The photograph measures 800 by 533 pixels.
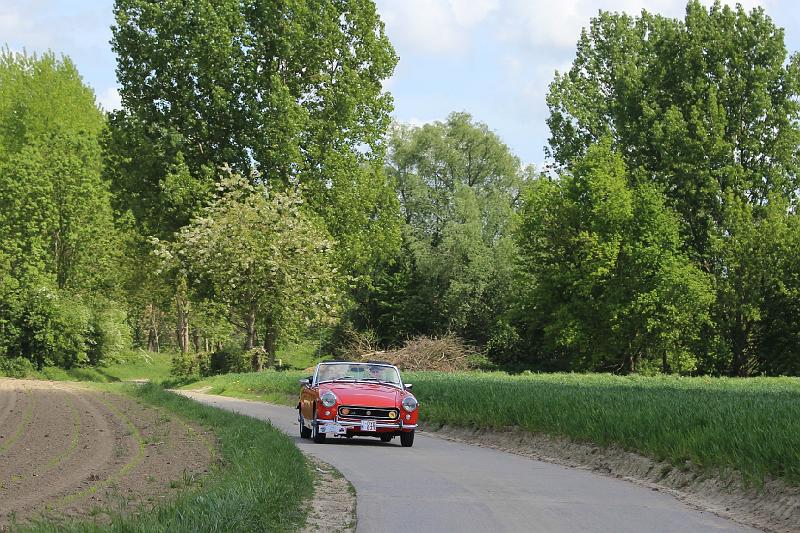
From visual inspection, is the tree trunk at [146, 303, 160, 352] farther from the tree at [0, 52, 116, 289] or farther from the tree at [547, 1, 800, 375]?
the tree at [547, 1, 800, 375]

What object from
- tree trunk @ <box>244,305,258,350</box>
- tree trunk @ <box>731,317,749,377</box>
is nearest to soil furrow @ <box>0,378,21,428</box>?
tree trunk @ <box>244,305,258,350</box>

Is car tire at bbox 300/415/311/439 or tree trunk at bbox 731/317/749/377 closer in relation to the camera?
car tire at bbox 300/415/311/439

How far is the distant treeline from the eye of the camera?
50.2 m

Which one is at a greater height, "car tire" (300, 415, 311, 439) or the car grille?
the car grille

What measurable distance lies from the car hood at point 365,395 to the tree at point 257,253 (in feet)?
94.4

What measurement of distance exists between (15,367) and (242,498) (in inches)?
2117

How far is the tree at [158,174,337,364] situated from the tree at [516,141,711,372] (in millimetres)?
15701

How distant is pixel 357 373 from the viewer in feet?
73.7

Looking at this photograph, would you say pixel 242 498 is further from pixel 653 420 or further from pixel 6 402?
pixel 6 402

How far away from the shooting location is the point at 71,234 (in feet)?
216

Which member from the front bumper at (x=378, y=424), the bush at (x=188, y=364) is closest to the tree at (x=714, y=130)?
the bush at (x=188, y=364)

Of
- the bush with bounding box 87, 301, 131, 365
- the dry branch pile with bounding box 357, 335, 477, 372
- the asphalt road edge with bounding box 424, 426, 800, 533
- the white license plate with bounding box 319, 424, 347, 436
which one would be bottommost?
the asphalt road edge with bounding box 424, 426, 800, 533

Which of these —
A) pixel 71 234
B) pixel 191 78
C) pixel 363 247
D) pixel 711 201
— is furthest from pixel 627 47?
pixel 71 234

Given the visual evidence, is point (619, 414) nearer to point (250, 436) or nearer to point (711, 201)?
point (250, 436)
